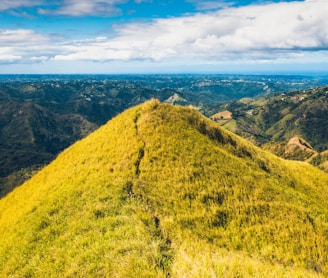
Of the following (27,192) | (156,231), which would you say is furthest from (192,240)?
(27,192)

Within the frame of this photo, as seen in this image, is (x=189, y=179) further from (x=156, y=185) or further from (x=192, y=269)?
(x=192, y=269)

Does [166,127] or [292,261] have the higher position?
[166,127]

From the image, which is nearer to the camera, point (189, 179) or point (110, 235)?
point (110, 235)

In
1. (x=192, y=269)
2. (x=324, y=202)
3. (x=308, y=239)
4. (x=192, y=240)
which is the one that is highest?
(x=192, y=269)

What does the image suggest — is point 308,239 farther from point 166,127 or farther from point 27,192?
point 27,192

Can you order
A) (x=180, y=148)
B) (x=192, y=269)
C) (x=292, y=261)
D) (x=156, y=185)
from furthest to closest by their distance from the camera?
(x=180, y=148)
(x=156, y=185)
(x=292, y=261)
(x=192, y=269)

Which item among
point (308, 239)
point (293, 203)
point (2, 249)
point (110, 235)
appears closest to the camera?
point (110, 235)
